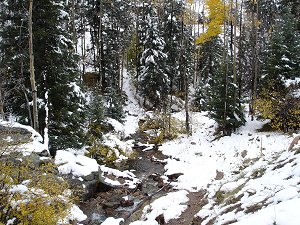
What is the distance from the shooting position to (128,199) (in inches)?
445

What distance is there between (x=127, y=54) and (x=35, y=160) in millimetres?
33504

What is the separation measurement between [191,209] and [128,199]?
3314 mm

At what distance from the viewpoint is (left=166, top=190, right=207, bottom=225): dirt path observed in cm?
785

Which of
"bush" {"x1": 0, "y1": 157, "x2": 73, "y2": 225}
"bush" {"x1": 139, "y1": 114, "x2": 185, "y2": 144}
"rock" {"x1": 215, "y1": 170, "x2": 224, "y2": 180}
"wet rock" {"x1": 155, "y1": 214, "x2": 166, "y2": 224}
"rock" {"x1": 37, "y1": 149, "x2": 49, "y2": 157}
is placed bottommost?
"bush" {"x1": 139, "y1": 114, "x2": 185, "y2": 144}

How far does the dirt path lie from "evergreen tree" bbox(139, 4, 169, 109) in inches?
752

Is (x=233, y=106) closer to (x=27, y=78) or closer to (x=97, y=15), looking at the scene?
(x=27, y=78)

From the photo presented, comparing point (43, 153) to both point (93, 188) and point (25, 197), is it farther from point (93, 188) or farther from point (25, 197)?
point (25, 197)

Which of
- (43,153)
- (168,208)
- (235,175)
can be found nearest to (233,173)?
(235,175)

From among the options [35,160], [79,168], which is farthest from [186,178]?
[35,160]

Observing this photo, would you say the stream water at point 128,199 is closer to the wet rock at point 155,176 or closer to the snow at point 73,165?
the wet rock at point 155,176

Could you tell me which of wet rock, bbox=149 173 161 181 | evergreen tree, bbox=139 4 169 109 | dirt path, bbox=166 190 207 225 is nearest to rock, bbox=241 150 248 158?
dirt path, bbox=166 190 207 225

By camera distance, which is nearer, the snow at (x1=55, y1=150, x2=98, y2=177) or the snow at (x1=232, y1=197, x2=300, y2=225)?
the snow at (x1=232, y1=197, x2=300, y2=225)

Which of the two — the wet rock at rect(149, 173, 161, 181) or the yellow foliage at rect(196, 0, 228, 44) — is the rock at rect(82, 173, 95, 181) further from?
the yellow foliage at rect(196, 0, 228, 44)

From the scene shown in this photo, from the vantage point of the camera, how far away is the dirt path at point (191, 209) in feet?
25.8
